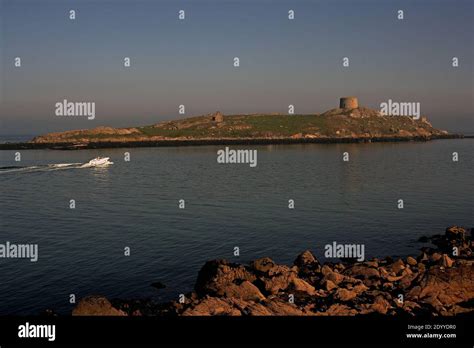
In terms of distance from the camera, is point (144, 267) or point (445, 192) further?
point (445, 192)

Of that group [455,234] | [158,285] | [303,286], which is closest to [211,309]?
[303,286]

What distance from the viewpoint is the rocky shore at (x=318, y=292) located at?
22.4 m

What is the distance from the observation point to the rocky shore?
2238cm

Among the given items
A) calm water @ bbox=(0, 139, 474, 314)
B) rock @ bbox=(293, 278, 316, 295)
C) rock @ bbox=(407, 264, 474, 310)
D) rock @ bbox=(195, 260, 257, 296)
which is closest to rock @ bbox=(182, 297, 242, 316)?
rock @ bbox=(195, 260, 257, 296)

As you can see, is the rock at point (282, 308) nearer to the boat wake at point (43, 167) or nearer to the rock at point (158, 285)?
the rock at point (158, 285)

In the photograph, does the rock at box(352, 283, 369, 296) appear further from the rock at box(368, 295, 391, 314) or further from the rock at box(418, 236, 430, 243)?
the rock at box(418, 236, 430, 243)

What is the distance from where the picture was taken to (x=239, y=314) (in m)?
21.6

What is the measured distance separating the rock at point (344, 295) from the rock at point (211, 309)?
6.24 metres

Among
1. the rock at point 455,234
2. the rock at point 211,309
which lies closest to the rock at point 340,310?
the rock at point 211,309

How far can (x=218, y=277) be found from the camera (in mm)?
26688

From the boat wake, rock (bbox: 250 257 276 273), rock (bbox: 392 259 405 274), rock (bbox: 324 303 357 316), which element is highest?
the boat wake

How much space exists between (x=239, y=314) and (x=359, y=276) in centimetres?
1036

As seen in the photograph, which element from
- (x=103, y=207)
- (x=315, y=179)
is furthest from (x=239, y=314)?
(x=315, y=179)

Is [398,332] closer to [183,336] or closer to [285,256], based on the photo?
[183,336]
